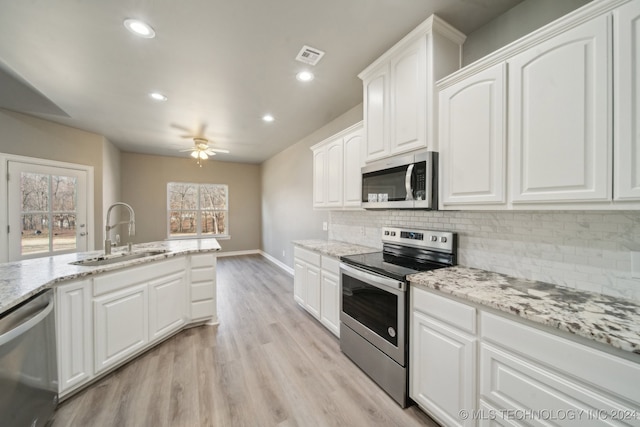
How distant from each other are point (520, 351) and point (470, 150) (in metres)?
1.14

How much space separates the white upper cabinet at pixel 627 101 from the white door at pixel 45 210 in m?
5.95

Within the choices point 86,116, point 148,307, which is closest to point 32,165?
point 86,116

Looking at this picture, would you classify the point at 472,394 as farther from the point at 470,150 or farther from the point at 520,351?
the point at 470,150

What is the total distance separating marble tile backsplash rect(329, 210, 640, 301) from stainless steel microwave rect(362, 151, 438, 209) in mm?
376

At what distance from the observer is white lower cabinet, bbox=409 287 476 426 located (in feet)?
4.23

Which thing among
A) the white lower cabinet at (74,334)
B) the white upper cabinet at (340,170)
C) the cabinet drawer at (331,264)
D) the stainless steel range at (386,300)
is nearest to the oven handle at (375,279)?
the stainless steel range at (386,300)

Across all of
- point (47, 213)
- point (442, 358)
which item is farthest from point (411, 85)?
point (47, 213)

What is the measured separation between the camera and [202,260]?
2750 mm

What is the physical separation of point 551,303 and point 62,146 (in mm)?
6056

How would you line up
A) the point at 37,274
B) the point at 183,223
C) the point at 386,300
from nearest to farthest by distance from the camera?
the point at 37,274, the point at 386,300, the point at 183,223

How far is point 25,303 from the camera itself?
1.33m

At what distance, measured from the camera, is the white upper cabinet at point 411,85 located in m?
1.73

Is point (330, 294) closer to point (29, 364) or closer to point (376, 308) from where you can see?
point (376, 308)

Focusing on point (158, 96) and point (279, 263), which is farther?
point (279, 263)
